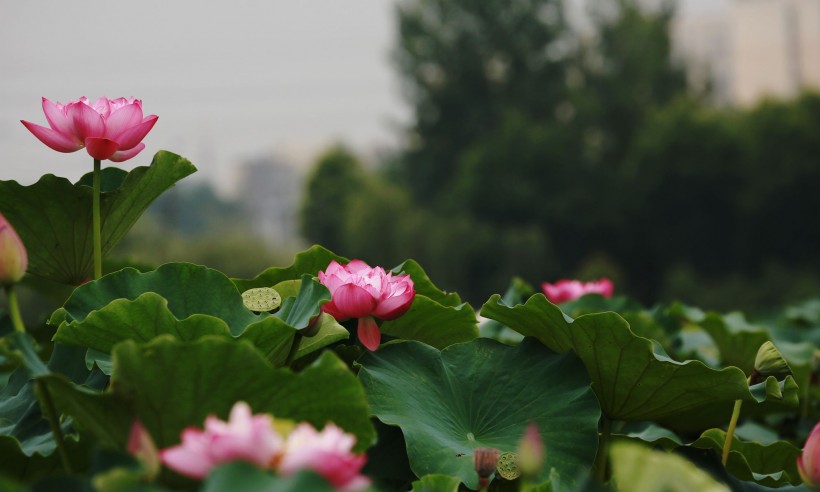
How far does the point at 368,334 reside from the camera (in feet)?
3.60

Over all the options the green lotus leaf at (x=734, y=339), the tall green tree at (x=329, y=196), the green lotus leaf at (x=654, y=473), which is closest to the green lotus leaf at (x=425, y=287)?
the green lotus leaf at (x=654, y=473)

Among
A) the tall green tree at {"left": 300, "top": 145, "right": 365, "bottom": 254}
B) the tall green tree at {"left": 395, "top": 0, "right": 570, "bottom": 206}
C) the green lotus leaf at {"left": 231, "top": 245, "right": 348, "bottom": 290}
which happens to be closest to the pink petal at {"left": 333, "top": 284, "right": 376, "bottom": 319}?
A: the green lotus leaf at {"left": 231, "top": 245, "right": 348, "bottom": 290}

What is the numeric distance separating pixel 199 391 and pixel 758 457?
2.80 feet

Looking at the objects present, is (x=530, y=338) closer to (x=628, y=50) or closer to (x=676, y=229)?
(x=676, y=229)

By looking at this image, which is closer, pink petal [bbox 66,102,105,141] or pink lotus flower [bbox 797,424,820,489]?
pink lotus flower [bbox 797,424,820,489]

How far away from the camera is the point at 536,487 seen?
83 centimetres

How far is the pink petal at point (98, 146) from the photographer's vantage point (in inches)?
44.0

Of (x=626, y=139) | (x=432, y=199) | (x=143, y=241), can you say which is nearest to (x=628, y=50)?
(x=626, y=139)

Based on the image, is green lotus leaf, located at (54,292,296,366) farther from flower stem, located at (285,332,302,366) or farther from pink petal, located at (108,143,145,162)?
pink petal, located at (108,143,145,162)

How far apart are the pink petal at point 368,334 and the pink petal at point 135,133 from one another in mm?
332

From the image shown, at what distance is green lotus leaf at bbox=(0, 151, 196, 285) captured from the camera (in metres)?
1.20

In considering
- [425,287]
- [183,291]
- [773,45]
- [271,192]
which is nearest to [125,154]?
[183,291]

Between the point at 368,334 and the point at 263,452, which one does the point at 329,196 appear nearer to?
the point at 368,334

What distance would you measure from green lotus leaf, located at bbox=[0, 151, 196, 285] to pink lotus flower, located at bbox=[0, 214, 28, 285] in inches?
13.9
